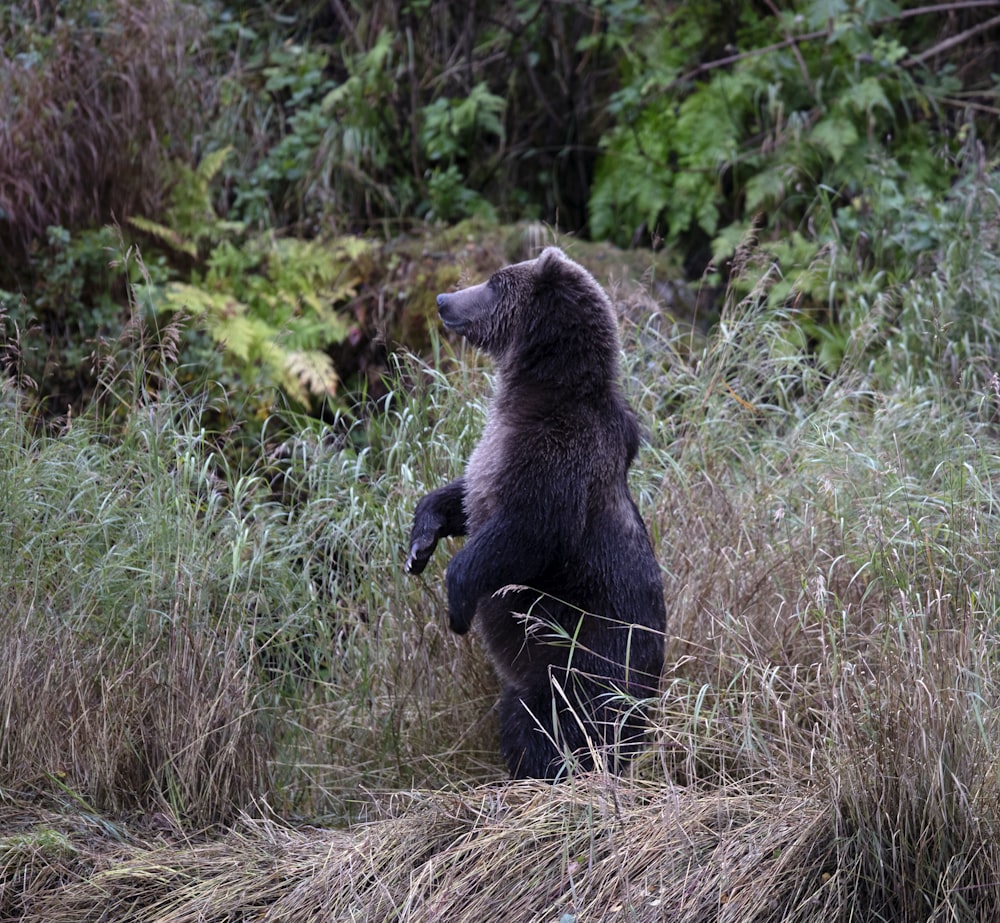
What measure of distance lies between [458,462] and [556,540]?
3.97ft

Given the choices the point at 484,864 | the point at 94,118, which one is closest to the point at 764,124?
the point at 94,118

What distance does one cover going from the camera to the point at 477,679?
14.0ft

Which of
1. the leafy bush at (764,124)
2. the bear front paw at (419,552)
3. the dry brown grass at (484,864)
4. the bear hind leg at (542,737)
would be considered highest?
the leafy bush at (764,124)

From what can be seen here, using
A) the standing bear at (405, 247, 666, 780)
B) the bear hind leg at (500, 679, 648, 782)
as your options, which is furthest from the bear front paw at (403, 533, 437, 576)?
the bear hind leg at (500, 679, 648, 782)

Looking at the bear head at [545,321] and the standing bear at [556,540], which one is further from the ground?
the bear head at [545,321]

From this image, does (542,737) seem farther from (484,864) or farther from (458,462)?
(458,462)

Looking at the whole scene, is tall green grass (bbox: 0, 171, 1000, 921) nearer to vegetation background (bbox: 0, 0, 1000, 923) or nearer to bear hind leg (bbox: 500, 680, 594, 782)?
vegetation background (bbox: 0, 0, 1000, 923)

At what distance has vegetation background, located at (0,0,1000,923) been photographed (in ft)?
10.3

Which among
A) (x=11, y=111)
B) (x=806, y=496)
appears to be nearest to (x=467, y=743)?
(x=806, y=496)

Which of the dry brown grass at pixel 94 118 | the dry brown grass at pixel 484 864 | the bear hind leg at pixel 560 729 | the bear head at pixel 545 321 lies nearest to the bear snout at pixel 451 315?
the bear head at pixel 545 321

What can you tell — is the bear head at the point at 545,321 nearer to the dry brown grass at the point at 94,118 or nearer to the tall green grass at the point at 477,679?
the tall green grass at the point at 477,679

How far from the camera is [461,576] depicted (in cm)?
345

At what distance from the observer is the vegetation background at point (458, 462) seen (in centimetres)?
314

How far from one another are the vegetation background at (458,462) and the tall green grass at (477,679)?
0.02 m
